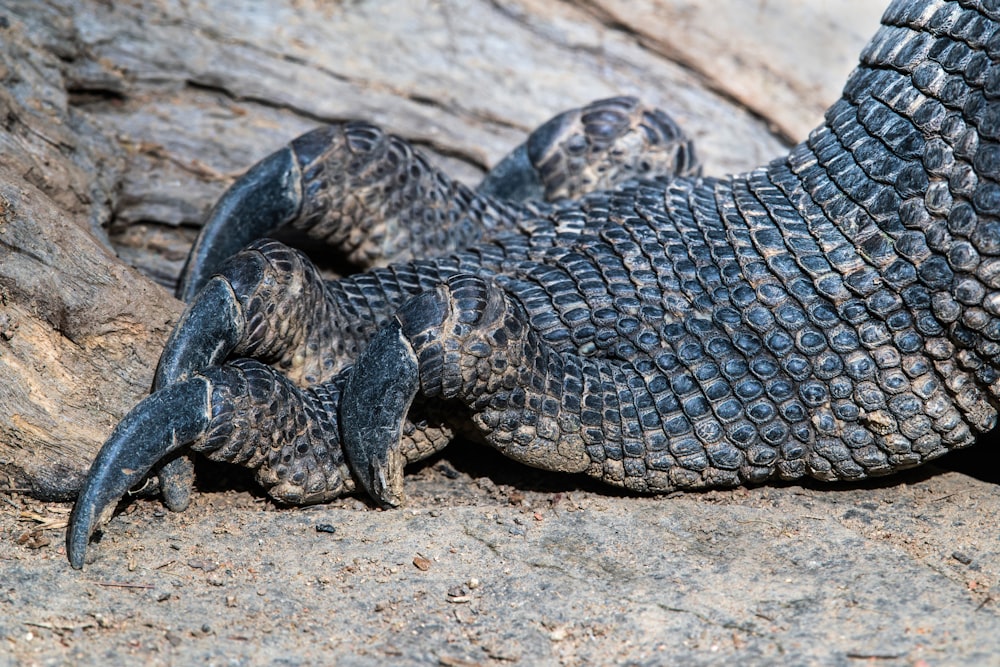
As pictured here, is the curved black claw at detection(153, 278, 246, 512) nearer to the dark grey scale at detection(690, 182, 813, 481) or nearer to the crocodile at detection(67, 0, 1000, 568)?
the crocodile at detection(67, 0, 1000, 568)

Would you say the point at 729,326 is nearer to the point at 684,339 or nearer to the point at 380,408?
the point at 684,339

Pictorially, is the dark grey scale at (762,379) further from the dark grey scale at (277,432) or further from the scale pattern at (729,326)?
the dark grey scale at (277,432)

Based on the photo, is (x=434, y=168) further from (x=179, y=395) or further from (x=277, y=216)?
(x=179, y=395)

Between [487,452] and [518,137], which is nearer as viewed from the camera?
[487,452]

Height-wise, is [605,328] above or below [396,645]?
above

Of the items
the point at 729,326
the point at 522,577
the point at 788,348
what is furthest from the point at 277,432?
the point at 788,348

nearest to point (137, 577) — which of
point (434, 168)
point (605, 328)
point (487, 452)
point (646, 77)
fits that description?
point (487, 452)
